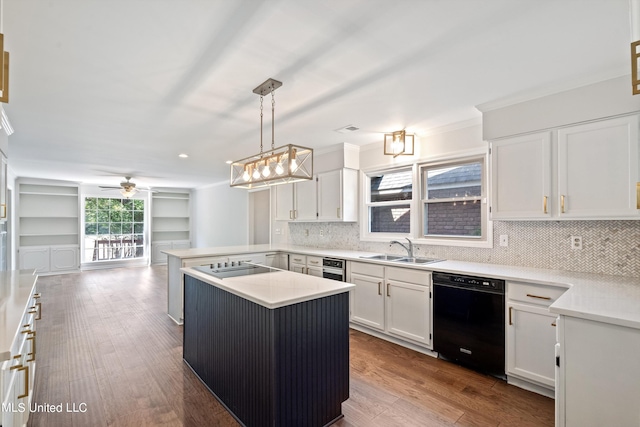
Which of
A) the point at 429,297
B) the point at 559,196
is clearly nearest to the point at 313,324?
the point at 429,297

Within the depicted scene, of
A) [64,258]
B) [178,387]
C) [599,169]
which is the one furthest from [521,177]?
[64,258]

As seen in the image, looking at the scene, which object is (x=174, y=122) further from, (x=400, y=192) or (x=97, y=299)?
(x=97, y=299)

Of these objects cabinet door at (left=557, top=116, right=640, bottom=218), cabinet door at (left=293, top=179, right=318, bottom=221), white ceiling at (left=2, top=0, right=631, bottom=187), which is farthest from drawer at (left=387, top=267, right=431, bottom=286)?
cabinet door at (left=293, top=179, right=318, bottom=221)

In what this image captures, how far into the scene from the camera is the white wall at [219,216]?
7355 millimetres

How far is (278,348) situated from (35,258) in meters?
8.57

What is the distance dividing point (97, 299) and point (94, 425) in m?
3.93

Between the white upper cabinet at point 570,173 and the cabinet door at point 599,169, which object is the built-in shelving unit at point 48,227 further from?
the cabinet door at point 599,169

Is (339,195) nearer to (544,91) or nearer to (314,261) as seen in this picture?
(314,261)

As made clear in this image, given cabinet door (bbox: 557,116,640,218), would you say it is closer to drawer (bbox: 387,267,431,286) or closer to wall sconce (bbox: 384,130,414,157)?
drawer (bbox: 387,267,431,286)

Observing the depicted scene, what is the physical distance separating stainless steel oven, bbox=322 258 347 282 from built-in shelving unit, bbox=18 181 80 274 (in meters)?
7.40

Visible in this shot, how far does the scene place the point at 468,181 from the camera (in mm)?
3398

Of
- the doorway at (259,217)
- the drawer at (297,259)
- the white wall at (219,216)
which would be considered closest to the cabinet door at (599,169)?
the drawer at (297,259)

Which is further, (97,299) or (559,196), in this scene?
(97,299)

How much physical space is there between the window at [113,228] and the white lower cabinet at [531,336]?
968cm
